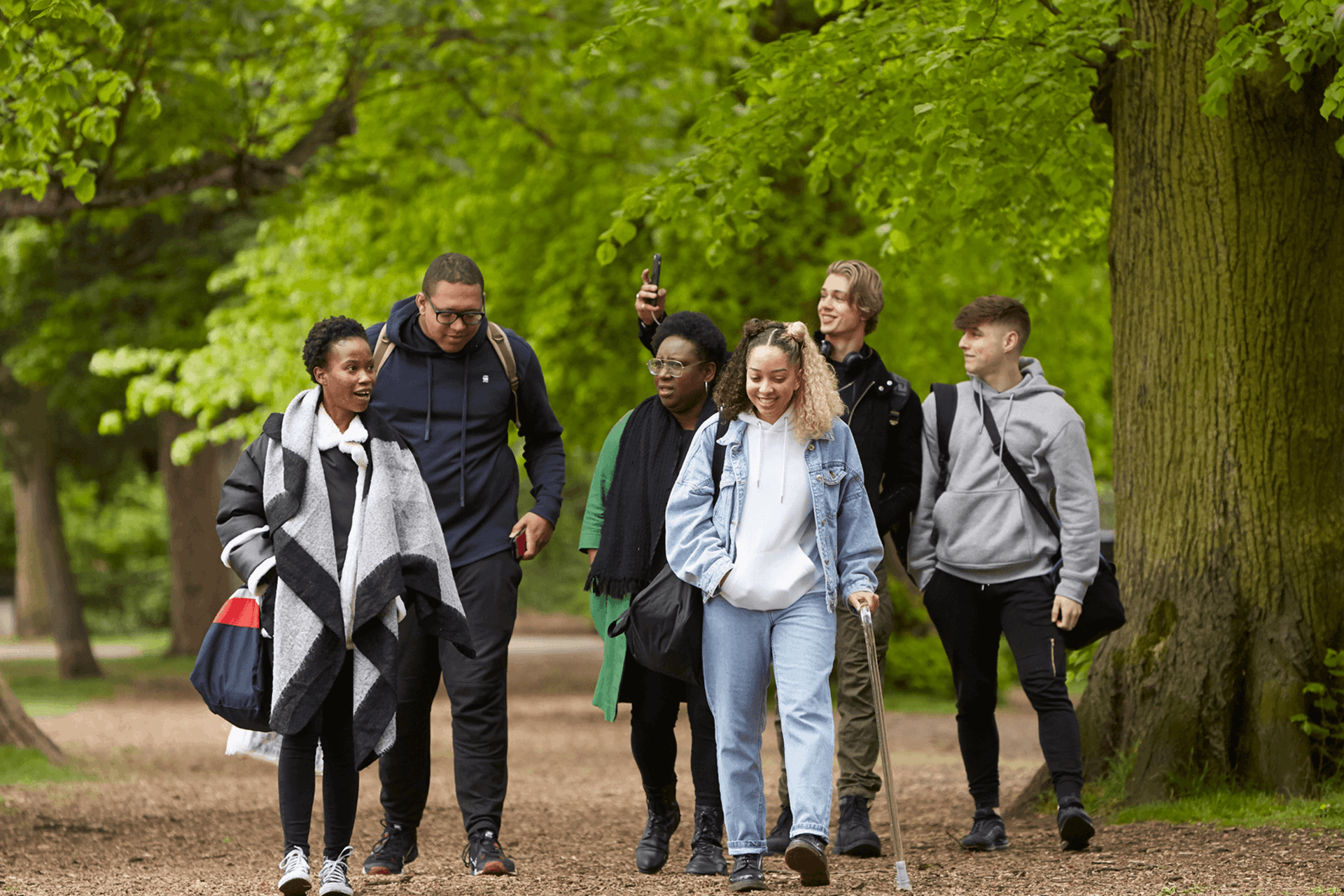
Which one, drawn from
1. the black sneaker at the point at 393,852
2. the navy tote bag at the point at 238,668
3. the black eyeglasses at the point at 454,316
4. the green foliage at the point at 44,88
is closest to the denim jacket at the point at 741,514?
the black eyeglasses at the point at 454,316

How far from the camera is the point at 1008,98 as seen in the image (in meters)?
7.19

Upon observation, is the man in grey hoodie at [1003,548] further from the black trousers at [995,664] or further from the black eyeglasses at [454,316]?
the black eyeglasses at [454,316]

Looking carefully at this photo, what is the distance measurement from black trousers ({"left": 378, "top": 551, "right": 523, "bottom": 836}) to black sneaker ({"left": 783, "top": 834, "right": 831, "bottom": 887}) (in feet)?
4.16

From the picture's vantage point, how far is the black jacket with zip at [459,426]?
5566 mm

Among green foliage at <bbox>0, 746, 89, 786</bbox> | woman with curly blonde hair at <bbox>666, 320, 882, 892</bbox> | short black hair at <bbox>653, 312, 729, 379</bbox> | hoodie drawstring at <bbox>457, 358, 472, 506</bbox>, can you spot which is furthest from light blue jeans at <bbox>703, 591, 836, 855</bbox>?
green foliage at <bbox>0, 746, 89, 786</bbox>

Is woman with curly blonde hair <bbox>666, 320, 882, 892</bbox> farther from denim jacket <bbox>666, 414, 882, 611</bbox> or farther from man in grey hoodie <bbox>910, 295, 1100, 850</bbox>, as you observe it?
man in grey hoodie <bbox>910, 295, 1100, 850</bbox>

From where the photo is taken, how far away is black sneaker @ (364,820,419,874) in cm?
546

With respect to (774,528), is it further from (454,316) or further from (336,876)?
(336,876)

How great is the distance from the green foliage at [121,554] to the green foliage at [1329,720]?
32429 millimetres

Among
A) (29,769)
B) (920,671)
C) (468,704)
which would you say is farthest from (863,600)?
(920,671)

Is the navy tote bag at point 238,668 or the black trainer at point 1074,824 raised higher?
the navy tote bag at point 238,668

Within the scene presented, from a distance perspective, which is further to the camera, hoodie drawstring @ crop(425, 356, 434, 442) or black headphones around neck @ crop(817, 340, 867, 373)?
black headphones around neck @ crop(817, 340, 867, 373)

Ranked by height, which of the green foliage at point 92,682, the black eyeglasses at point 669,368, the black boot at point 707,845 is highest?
the black eyeglasses at point 669,368

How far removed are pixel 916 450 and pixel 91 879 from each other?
3623 millimetres
